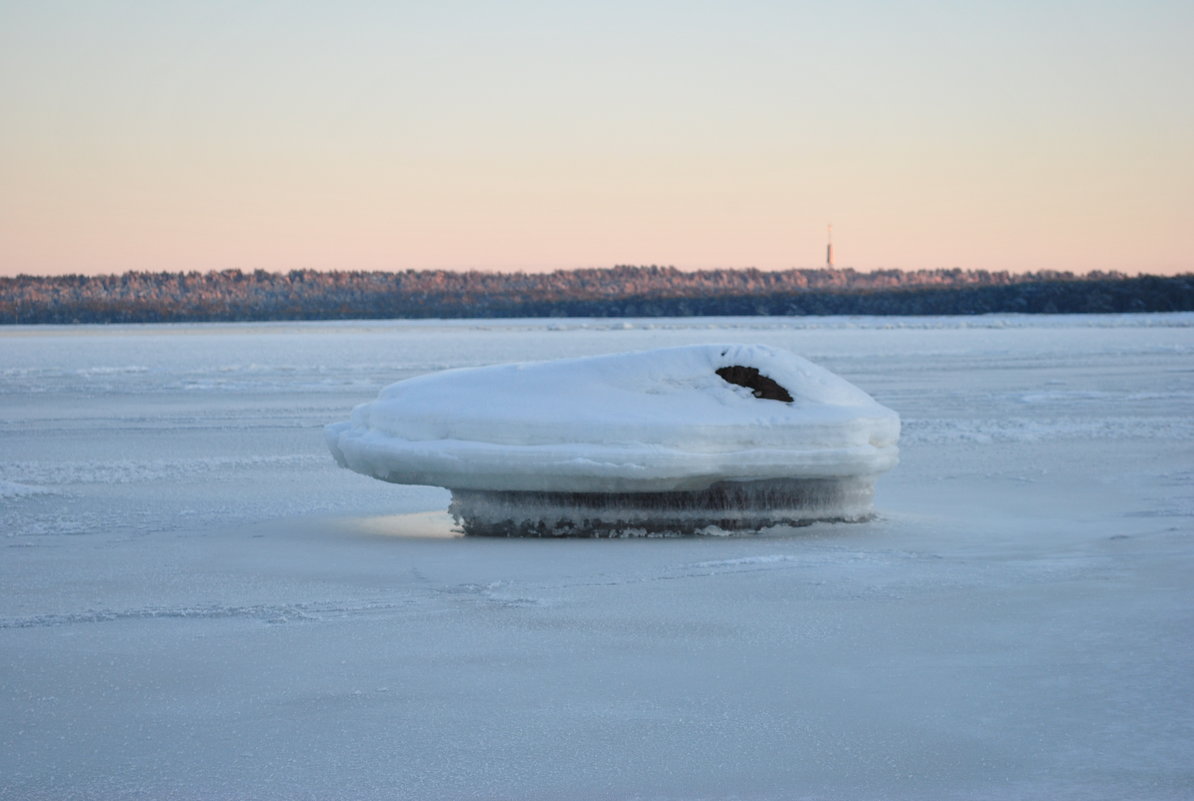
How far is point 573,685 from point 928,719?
3.36ft

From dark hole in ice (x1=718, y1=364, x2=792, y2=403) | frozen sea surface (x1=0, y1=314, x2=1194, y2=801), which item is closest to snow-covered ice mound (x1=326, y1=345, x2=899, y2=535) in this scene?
dark hole in ice (x1=718, y1=364, x2=792, y2=403)

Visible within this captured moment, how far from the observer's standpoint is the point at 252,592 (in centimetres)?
550

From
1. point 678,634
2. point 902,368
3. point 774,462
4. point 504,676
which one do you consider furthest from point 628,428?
point 902,368

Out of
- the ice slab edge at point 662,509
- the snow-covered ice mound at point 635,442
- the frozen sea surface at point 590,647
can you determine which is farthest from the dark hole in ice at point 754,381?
the frozen sea surface at point 590,647

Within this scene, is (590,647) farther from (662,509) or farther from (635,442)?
(662,509)

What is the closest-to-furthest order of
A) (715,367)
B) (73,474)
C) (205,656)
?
1. (205,656)
2. (715,367)
3. (73,474)

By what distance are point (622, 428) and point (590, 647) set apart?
6.82 feet

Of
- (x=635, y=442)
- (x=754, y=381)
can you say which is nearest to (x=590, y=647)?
(x=635, y=442)

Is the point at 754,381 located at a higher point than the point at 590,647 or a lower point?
higher

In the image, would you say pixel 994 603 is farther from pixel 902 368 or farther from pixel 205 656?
pixel 902 368

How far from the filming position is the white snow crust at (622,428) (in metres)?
6.49

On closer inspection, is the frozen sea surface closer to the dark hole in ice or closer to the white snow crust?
the white snow crust

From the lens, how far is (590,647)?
4551mm

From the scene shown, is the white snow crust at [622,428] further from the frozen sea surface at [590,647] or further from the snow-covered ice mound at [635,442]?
the frozen sea surface at [590,647]
